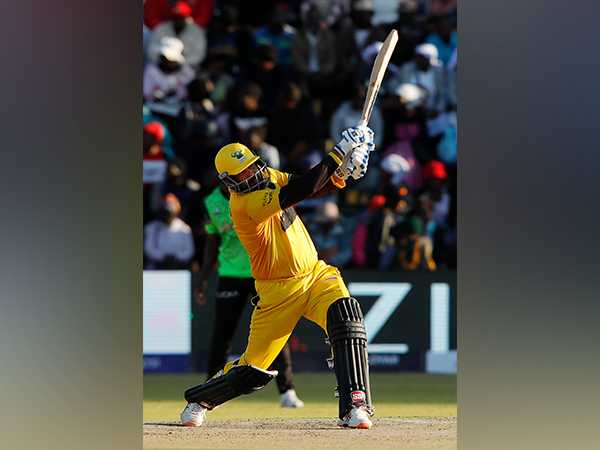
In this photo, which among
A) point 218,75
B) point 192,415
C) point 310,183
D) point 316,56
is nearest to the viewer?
point 310,183

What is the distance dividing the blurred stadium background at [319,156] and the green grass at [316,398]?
1.6 inches

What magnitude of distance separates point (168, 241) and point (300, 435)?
496 cm

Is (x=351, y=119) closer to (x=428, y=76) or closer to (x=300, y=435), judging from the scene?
(x=428, y=76)

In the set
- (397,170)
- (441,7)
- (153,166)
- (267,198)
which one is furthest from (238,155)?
(441,7)

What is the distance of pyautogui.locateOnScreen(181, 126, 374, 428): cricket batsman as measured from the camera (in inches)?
325

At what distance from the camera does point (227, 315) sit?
35.2ft

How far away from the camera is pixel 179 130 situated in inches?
561

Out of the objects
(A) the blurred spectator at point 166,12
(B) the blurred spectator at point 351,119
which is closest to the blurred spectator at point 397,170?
(B) the blurred spectator at point 351,119

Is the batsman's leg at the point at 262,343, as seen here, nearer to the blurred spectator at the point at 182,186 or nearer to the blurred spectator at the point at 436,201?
the blurred spectator at the point at 182,186

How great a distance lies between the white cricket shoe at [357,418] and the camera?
27.5 ft
